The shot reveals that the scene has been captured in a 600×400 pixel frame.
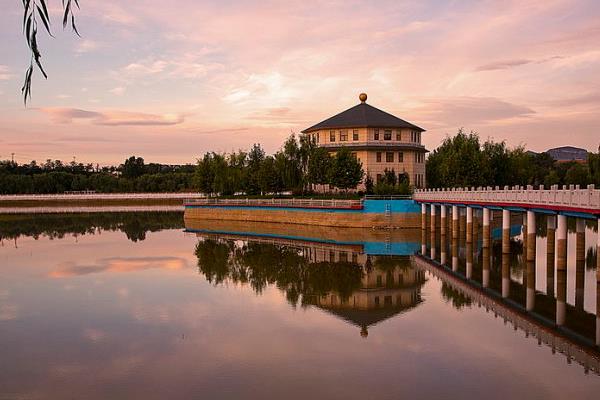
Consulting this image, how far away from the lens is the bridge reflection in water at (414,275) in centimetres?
2045

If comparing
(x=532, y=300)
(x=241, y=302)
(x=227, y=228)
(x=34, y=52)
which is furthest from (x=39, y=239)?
(x=34, y=52)

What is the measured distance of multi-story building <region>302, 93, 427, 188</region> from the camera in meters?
69.5

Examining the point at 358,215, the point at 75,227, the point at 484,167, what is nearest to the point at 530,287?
→ the point at 358,215

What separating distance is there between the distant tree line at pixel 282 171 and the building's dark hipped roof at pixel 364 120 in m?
3.88

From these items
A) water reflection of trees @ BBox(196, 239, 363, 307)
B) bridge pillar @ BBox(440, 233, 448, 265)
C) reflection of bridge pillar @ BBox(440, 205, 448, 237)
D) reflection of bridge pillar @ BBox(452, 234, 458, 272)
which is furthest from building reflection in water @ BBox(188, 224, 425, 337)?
reflection of bridge pillar @ BBox(440, 205, 448, 237)

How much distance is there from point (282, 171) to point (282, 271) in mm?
38405

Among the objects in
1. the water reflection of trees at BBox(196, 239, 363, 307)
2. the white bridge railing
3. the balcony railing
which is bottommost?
the water reflection of trees at BBox(196, 239, 363, 307)

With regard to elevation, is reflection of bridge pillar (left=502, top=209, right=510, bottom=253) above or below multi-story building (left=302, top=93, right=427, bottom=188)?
below

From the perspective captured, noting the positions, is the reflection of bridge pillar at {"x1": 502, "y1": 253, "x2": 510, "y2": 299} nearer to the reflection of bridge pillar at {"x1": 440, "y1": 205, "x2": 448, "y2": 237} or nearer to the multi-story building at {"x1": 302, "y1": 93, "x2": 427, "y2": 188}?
the reflection of bridge pillar at {"x1": 440, "y1": 205, "x2": 448, "y2": 237}

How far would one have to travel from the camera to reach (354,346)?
17906 millimetres

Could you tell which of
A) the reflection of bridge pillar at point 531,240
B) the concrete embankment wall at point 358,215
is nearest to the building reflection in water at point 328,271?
the concrete embankment wall at point 358,215

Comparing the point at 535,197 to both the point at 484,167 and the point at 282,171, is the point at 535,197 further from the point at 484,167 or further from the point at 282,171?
the point at 282,171

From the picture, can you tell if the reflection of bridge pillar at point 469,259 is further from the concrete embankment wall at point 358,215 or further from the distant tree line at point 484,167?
the distant tree line at point 484,167

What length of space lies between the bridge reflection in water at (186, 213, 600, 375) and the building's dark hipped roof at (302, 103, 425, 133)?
820 inches
